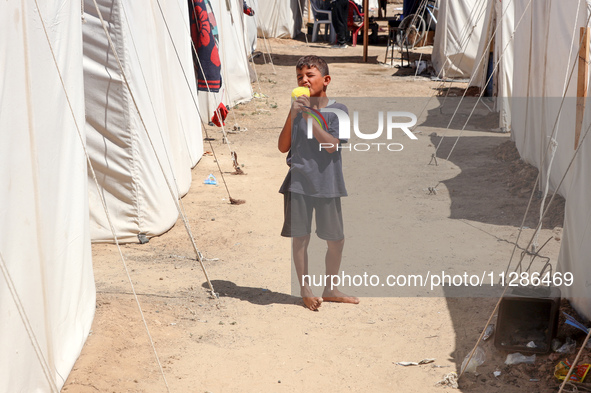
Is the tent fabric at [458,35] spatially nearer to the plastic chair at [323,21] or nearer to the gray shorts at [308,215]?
the plastic chair at [323,21]

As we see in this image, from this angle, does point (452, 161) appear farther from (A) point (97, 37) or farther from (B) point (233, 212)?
(A) point (97, 37)

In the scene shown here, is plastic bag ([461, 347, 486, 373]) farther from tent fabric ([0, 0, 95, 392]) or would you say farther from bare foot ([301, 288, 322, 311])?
tent fabric ([0, 0, 95, 392])

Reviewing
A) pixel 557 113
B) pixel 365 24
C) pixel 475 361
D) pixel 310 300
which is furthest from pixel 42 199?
pixel 365 24

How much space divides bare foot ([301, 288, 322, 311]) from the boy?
0.41m

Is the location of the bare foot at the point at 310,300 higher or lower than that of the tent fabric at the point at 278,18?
lower

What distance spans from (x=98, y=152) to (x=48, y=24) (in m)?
2.07

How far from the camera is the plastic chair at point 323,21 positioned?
59.2ft

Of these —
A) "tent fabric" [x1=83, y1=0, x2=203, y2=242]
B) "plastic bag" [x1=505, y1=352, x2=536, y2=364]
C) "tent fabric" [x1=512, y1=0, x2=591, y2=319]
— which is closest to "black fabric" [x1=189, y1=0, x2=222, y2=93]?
"tent fabric" [x1=83, y1=0, x2=203, y2=242]

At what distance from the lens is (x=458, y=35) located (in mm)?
12164

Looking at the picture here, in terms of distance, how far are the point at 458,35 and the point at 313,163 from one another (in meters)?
9.53

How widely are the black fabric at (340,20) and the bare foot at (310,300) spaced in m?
14.7

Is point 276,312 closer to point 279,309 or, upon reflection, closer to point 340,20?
point 279,309

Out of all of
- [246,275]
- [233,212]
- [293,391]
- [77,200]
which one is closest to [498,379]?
[293,391]

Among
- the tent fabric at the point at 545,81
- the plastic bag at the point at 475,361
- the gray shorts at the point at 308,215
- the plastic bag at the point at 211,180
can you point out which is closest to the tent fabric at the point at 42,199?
the gray shorts at the point at 308,215
